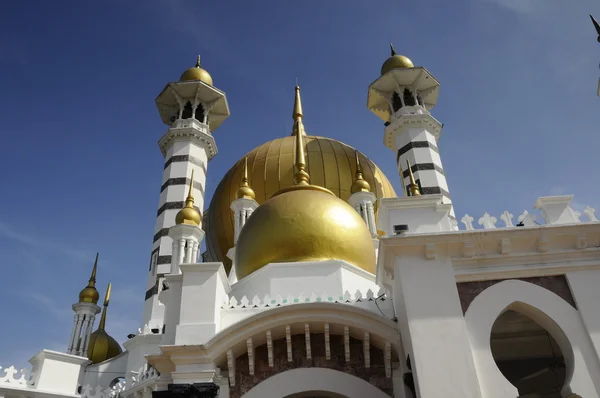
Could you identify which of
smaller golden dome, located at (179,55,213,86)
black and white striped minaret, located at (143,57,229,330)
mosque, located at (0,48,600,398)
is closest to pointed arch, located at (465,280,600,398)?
mosque, located at (0,48,600,398)

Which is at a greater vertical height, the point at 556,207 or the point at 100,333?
the point at 100,333

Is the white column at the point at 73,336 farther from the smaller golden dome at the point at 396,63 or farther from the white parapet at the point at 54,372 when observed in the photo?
the smaller golden dome at the point at 396,63

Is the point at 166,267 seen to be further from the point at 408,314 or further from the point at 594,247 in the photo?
the point at 594,247

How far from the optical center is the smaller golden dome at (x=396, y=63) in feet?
78.6

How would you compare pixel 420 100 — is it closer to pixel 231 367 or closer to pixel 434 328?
pixel 434 328

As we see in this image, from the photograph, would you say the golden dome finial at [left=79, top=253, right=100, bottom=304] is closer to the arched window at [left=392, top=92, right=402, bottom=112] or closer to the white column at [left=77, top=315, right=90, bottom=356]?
the white column at [left=77, top=315, right=90, bottom=356]

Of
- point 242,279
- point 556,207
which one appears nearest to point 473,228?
point 556,207

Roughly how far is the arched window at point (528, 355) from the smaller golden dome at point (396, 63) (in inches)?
654

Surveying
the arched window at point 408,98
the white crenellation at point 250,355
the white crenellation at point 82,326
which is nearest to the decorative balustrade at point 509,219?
the white crenellation at point 250,355

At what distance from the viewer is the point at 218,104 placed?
2447 centimetres

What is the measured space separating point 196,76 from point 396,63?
31.0ft

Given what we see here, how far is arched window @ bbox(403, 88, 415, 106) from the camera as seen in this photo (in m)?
23.4

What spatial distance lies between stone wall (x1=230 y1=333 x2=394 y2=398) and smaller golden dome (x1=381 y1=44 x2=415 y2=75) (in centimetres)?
1816

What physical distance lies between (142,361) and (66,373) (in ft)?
12.3
